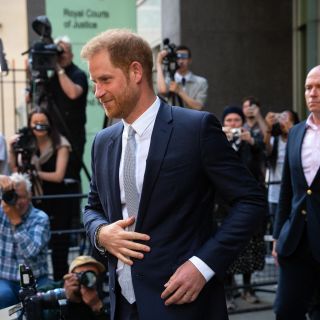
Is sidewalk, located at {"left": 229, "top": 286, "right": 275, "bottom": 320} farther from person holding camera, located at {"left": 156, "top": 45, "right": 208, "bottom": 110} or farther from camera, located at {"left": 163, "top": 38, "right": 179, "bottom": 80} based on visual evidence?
camera, located at {"left": 163, "top": 38, "right": 179, "bottom": 80}

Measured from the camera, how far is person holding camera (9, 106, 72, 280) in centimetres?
587

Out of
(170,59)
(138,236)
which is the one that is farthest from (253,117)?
(138,236)

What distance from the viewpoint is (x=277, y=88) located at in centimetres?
962

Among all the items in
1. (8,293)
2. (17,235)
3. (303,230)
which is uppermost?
(303,230)

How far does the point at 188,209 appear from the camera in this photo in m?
2.42

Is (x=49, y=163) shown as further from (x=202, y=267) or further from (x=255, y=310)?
(x=202, y=267)

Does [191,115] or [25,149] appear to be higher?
[191,115]

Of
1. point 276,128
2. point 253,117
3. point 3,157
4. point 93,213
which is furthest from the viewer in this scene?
point 253,117

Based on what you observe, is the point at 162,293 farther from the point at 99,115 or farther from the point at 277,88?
the point at 277,88

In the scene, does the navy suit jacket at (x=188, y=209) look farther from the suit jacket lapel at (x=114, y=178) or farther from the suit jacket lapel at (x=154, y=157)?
the suit jacket lapel at (x=114, y=178)

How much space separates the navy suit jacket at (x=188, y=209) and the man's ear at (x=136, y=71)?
215 millimetres

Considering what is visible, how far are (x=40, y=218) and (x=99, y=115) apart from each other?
3.73 meters

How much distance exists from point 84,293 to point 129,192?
92.1 inches

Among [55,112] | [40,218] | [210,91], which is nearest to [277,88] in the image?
[210,91]
